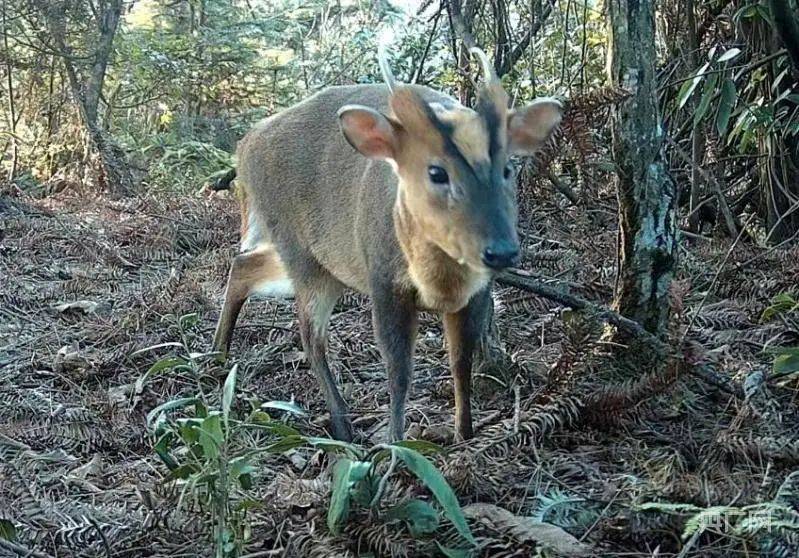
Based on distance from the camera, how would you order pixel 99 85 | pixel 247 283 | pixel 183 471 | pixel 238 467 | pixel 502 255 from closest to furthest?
1. pixel 238 467
2. pixel 183 471
3. pixel 502 255
4. pixel 247 283
5. pixel 99 85

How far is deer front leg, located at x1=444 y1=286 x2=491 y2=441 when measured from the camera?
395cm

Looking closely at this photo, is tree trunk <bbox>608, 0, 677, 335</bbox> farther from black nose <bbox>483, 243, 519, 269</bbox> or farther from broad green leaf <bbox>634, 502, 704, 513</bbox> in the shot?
broad green leaf <bbox>634, 502, 704, 513</bbox>

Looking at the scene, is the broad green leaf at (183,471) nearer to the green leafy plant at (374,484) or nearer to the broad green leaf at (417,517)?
the green leafy plant at (374,484)

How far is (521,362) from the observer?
178 inches

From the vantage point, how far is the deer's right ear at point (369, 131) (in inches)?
140

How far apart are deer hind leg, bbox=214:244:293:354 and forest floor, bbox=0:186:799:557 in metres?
0.19

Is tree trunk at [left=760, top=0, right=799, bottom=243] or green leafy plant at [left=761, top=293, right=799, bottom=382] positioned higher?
tree trunk at [left=760, top=0, right=799, bottom=243]

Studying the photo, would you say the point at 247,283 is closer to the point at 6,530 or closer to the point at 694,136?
the point at 694,136

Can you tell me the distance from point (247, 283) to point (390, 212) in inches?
65.4

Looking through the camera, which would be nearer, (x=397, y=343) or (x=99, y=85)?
(x=397, y=343)

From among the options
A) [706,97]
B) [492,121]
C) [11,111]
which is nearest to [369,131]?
[492,121]

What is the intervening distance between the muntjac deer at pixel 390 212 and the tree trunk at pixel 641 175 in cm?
29

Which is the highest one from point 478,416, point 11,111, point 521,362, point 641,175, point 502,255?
point 11,111

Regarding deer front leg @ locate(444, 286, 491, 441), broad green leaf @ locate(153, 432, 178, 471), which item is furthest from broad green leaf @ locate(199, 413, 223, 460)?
deer front leg @ locate(444, 286, 491, 441)
